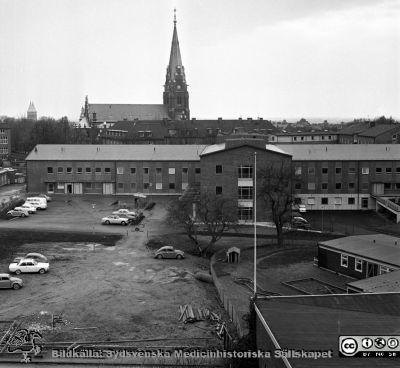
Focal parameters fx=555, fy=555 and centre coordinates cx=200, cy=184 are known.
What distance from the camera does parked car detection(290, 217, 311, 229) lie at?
154 feet

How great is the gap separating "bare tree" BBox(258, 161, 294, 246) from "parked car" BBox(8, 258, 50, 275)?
15.9m

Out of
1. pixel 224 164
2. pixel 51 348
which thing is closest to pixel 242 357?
pixel 51 348

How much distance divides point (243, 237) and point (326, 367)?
29230 mm

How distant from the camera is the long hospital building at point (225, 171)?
48719 millimetres

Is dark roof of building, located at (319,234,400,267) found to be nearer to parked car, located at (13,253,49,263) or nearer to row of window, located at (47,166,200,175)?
parked car, located at (13,253,49,263)

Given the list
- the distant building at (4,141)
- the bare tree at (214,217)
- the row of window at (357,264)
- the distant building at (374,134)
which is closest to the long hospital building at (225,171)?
the bare tree at (214,217)

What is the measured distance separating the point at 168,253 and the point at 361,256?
1260cm

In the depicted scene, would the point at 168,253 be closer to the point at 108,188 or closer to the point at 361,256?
the point at 361,256

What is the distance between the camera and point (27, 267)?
3244 cm

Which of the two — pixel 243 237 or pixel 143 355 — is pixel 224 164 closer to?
pixel 243 237

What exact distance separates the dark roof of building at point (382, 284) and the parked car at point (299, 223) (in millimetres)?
20834

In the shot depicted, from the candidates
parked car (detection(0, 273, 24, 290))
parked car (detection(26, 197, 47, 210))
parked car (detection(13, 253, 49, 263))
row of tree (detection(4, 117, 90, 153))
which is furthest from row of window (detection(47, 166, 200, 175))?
row of tree (detection(4, 117, 90, 153))

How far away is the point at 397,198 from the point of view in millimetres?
54469

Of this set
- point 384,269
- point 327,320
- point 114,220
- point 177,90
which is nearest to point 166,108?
point 177,90
